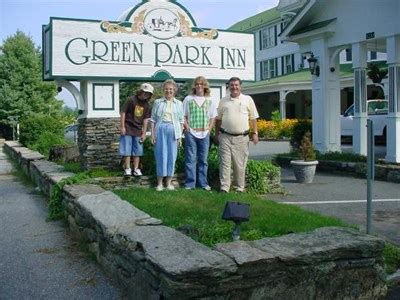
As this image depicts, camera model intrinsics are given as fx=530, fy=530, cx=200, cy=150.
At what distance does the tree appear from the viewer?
3700cm

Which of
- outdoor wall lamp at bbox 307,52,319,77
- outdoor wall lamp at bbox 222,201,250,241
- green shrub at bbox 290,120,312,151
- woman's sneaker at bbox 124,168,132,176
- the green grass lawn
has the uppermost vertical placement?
outdoor wall lamp at bbox 307,52,319,77

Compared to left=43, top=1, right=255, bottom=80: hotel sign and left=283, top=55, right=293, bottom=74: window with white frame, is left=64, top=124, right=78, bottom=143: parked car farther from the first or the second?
left=283, top=55, right=293, bottom=74: window with white frame

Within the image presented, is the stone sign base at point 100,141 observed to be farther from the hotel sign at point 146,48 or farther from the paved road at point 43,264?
the paved road at point 43,264

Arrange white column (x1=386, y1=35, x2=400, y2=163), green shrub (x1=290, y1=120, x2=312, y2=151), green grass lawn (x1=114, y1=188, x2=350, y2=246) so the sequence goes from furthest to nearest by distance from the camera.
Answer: green shrub (x1=290, y1=120, x2=312, y2=151) → white column (x1=386, y1=35, x2=400, y2=163) → green grass lawn (x1=114, y1=188, x2=350, y2=246)

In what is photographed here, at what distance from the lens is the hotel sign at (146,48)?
820 cm

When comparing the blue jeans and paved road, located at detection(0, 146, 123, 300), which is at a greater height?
the blue jeans

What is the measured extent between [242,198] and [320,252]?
3.08 metres

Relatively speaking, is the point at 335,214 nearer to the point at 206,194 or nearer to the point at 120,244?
the point at 206,194

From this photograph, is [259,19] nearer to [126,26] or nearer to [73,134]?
[73,134]

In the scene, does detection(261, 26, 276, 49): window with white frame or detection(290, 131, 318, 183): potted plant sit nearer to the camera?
detection(290, 131, 318, 183): potted plant

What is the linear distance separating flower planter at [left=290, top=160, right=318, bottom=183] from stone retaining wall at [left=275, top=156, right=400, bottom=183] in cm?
139

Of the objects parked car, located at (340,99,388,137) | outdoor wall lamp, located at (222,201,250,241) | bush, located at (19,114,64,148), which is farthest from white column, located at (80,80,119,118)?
bush, located at (19,114,64,148)

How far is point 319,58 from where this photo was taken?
13.7 metres

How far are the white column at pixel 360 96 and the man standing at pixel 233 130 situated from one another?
5947 mm
